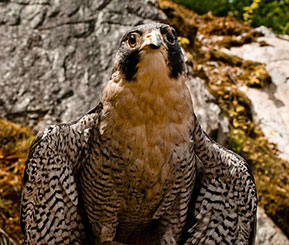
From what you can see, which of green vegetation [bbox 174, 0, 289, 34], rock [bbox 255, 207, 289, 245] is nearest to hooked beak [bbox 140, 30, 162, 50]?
rock [bbox 255, 207, 289, 245]

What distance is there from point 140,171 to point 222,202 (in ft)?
2.38

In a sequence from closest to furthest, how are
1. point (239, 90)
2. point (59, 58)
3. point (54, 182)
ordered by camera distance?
point (54, 182) → point (59, 58) → point (239, 90)

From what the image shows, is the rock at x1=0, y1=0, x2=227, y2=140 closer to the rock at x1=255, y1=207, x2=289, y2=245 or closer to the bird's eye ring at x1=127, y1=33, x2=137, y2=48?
the rock at x1=255, y1=207, x2=289, y2=245

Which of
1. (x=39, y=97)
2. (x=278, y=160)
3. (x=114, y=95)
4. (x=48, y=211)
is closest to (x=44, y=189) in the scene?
(x=48, y=211)

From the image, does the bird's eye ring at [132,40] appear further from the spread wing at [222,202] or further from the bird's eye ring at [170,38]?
the spread wing at [222,202]

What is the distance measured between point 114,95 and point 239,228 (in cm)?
131

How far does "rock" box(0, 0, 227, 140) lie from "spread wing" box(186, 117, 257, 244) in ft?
6.77

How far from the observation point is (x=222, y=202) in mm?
2855

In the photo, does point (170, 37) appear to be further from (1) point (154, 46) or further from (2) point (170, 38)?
(1) point (154, 46)

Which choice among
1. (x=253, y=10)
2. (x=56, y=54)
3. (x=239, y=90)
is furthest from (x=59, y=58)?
(x=253, y=10)

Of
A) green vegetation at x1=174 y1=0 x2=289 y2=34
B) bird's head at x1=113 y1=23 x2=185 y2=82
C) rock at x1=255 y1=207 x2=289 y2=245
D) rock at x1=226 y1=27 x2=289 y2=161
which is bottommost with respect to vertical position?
rock at x1=255 y1=207 x2=289 y2=245

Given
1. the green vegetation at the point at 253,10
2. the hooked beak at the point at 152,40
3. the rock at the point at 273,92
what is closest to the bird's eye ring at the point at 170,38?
the hooked beak at the point at 152,40

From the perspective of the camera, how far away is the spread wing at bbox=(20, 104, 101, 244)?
2.65 m

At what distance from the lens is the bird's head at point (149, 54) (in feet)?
6.98
